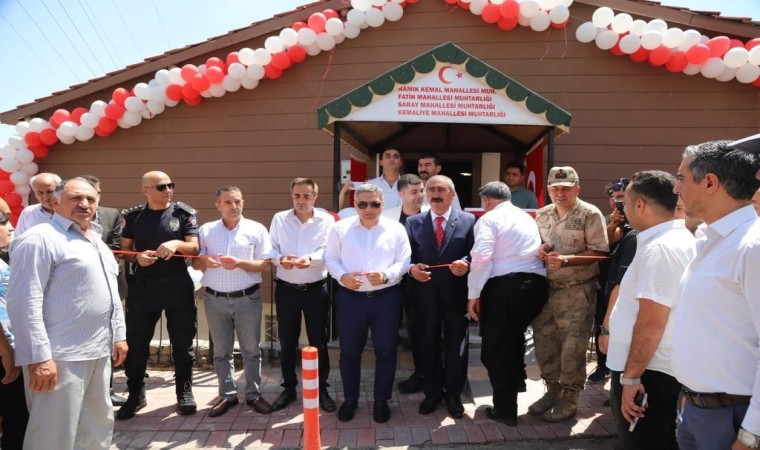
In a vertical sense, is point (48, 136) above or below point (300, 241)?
above

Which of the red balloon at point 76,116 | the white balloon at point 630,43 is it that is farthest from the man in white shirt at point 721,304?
the red balloon at point 76,116

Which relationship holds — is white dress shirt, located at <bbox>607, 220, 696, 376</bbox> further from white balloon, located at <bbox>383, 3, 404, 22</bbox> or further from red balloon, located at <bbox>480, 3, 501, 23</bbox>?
white balloon, located at <bbox>383, 3, 404, 22</bbox>

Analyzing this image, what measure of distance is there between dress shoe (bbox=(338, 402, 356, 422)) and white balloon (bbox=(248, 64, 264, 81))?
5056 millimetres

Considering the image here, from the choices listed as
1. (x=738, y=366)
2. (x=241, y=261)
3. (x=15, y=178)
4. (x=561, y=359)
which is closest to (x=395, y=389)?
(x=561, y=359)

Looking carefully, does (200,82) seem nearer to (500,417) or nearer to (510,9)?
(510,9)

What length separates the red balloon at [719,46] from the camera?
5.86 meters

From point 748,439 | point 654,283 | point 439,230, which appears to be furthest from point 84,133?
point 748,439

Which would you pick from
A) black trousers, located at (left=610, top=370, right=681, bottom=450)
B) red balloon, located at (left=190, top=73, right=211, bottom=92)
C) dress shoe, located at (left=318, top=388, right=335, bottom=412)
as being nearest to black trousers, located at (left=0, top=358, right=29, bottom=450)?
dress shoe, located at (left=318, top=388, right=335, bottom=412)

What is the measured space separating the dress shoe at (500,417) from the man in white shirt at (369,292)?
2.78 ft

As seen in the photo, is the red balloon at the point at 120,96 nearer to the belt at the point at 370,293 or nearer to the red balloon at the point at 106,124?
the red balloon at the point at 106,124

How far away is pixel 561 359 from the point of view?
355 cm

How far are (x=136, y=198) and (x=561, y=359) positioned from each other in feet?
22.8

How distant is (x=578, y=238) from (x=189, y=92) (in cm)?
597

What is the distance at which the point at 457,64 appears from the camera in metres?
4.66
